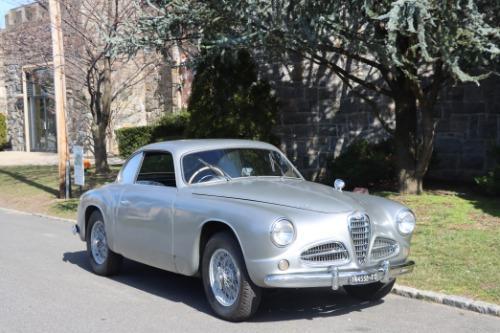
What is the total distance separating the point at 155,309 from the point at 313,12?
5.41 meters

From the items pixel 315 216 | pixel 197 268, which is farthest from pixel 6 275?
pixel 315 216

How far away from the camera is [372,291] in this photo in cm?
662

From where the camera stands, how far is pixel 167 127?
72.8ft

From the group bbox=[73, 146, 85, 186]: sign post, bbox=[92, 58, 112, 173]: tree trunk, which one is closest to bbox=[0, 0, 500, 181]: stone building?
bbox=[92, 58, 112, 173]: tree trunk

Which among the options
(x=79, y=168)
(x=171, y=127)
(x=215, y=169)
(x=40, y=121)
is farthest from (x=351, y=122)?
(x=40, y=121)

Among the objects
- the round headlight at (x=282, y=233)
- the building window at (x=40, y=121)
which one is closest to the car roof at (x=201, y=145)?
the round headlight at (x=282, y=233)

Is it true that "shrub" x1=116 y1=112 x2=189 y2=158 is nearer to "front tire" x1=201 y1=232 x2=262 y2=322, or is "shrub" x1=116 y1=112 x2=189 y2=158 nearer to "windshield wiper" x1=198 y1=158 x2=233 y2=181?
"windshield wiper" x1=198 y1=158 x2=233 y2=181

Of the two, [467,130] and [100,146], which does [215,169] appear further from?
[100,146]

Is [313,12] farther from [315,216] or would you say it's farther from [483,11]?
[315,216]

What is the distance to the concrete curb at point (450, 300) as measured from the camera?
608 cm

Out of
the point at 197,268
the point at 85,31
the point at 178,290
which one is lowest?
the point at 178,290

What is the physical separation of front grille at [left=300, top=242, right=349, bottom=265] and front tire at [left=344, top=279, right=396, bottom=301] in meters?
1.10

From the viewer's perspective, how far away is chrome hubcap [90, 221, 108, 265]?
793cm

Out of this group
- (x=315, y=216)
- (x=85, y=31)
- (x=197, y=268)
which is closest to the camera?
(x=315, y=216)
